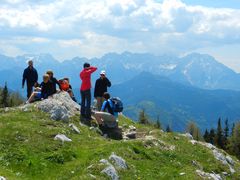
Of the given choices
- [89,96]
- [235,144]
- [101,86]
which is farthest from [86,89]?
[235,144]

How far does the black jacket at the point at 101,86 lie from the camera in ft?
119

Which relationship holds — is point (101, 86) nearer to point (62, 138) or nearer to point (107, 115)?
point (107, 115)

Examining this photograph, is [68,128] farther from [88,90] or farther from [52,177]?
[52,177]

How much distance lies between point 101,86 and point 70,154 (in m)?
14.4

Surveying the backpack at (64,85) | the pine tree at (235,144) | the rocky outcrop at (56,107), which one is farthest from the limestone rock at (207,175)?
the pine tree at (235,144)

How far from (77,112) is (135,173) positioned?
1299cm

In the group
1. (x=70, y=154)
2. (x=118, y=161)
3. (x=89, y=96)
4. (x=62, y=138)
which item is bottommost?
(x=118, y=161)

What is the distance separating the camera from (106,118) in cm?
3300

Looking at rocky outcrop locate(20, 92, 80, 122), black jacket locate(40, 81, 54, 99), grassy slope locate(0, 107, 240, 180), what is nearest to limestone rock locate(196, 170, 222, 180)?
→ grassy slope locate(0, 107, 240, 180)

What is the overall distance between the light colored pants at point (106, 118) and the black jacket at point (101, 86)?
407 cm

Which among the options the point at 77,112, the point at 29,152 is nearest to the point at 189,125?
the point at 77,112

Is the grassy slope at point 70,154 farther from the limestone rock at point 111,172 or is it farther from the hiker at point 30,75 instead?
the hiker at point 30,75

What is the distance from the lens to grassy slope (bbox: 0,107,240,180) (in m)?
20.6

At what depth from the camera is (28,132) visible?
2517 cm
